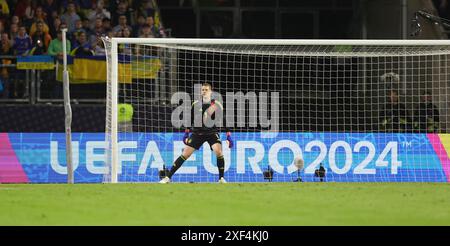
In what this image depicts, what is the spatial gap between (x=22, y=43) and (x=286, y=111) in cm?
681

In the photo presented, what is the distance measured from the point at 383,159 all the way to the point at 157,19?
24.6 ft

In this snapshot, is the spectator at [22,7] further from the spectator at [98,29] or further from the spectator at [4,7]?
the spectator at [98,29]

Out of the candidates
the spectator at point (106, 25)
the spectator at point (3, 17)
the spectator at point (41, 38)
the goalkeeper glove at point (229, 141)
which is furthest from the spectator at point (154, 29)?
the goalkeeper glove at point (229, 141)

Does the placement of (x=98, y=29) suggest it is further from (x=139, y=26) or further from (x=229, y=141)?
(x=229, y=141)

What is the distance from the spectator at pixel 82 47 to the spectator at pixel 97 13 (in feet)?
3.87

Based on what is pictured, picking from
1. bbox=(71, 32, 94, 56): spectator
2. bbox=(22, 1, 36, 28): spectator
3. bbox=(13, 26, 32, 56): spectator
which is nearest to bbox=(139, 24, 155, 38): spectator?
bbox=(71, 32, 94, 56): spectator

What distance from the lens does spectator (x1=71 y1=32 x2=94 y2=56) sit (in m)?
23.8

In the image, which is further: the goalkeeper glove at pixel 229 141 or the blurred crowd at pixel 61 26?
the blurred crowd at pixel 61 26

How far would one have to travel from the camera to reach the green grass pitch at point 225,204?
1152cm

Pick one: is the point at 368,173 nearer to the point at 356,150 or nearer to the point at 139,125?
the point at 356,150

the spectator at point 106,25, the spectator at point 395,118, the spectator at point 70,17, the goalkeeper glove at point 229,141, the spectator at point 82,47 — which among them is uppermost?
the spectator at point 70,17

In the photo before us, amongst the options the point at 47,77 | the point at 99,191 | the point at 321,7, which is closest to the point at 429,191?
the point at 99,191

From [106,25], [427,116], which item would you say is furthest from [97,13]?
[427,116]

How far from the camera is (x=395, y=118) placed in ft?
75.5
